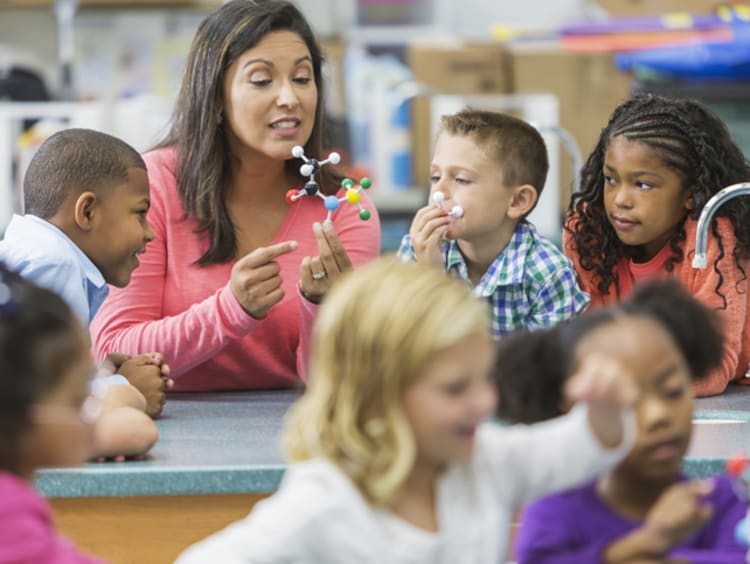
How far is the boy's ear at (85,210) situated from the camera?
193 cm

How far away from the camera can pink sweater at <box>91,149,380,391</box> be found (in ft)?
7.09

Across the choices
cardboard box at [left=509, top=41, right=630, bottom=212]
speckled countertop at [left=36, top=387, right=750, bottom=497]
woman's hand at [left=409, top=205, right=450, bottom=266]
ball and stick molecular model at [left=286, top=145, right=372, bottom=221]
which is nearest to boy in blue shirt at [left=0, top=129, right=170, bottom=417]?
speckled countertop at [left=36, top=387, right=750, bottom=497]

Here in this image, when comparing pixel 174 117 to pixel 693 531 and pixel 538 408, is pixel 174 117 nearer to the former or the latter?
pixel 538 408

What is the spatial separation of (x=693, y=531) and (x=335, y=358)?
339 mm

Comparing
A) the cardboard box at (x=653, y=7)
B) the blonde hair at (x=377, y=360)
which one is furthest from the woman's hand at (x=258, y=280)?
the cardboard box at (x=653, y=7)

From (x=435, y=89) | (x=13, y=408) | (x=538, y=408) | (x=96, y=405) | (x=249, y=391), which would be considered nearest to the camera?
(x=13, y=408)

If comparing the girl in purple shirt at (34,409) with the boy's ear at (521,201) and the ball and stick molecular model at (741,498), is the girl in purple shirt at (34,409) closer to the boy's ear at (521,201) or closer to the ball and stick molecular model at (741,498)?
the ball and stick molecular model at (741,498)

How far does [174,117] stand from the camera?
2.31m

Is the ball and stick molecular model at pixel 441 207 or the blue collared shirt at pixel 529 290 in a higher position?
the ball and stick molecular model at pixel 441 207

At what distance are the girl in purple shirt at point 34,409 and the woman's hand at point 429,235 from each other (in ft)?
3.02

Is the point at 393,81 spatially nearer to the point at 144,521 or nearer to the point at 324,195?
the point at 324,195

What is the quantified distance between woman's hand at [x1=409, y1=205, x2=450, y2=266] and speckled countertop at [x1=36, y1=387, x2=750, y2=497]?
313 mm

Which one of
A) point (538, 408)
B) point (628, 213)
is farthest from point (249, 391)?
point (538, 408)

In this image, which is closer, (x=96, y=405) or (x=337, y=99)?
(x=96, y=405)
